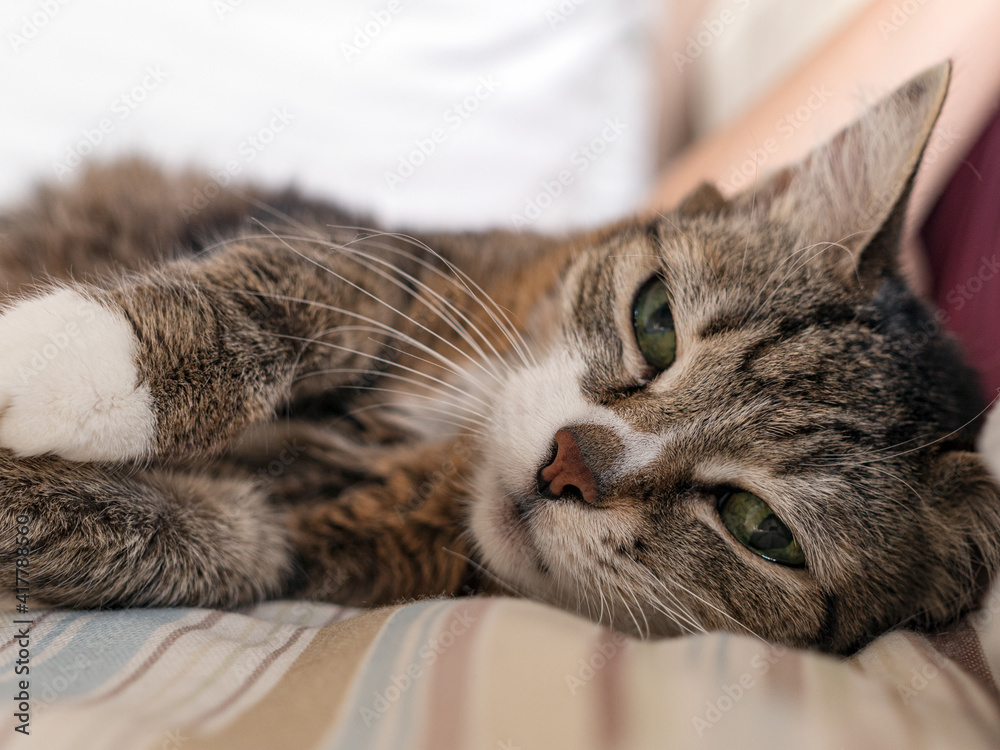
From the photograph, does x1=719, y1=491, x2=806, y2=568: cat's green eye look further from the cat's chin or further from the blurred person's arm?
the blurred person's arm

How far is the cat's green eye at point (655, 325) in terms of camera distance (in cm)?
99

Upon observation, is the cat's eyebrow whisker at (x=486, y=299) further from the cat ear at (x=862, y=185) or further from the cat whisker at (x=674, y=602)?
the cat ear at (x=862, y=185)

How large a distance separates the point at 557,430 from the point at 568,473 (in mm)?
73

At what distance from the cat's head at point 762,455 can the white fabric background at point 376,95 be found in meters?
0.62

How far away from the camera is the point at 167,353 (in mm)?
809

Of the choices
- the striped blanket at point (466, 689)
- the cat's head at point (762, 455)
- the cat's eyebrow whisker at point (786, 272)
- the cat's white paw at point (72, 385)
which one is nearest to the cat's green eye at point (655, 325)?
the cat's head at point (762, 455)

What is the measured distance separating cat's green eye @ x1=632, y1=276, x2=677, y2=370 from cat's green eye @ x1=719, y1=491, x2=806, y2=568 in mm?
240

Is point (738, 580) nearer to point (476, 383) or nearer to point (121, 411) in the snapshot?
point (476, 383)

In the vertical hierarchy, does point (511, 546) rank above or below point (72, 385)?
below

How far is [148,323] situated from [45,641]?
0.39m

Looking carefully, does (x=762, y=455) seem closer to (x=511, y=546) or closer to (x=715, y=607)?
(x=715, y=607)

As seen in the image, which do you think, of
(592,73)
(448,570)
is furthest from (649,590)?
(592,73)

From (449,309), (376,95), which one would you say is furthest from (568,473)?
(376,95)

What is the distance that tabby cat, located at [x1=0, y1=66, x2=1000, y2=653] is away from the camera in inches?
31.3
